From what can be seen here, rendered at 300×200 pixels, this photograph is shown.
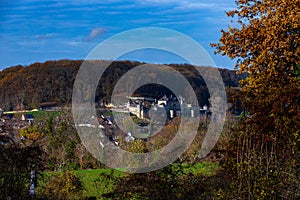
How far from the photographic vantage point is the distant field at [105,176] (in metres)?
8.15

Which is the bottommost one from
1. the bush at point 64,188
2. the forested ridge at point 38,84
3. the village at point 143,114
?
the bush at point 64,188

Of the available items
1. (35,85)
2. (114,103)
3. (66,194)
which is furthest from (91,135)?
(35,85)

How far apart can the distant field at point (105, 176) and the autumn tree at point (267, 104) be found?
2.94 ft

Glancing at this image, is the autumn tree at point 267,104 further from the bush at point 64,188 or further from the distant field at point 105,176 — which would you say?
the bush at point 64,188

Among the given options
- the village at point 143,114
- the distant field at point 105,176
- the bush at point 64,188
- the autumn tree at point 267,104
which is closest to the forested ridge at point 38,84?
the village at point 143,114

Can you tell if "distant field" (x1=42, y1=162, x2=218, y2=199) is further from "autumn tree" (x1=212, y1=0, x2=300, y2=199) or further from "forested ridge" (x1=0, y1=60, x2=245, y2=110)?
"forested ridge" (x1=0, y1=60, x2=245, y2=110)

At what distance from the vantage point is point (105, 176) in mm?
8016

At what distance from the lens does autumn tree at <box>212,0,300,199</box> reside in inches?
255

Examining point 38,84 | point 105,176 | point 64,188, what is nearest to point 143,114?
point 64,188

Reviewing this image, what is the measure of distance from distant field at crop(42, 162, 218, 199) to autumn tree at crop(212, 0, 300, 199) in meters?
0.90

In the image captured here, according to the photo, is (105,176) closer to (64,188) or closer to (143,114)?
(64,188)

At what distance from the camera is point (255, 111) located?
25.9ft

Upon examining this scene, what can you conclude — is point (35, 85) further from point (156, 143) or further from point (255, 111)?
point (255, 111)

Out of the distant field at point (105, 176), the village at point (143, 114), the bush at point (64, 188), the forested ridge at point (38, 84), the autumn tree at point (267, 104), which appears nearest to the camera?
the autumn tree at point (267, 104)
